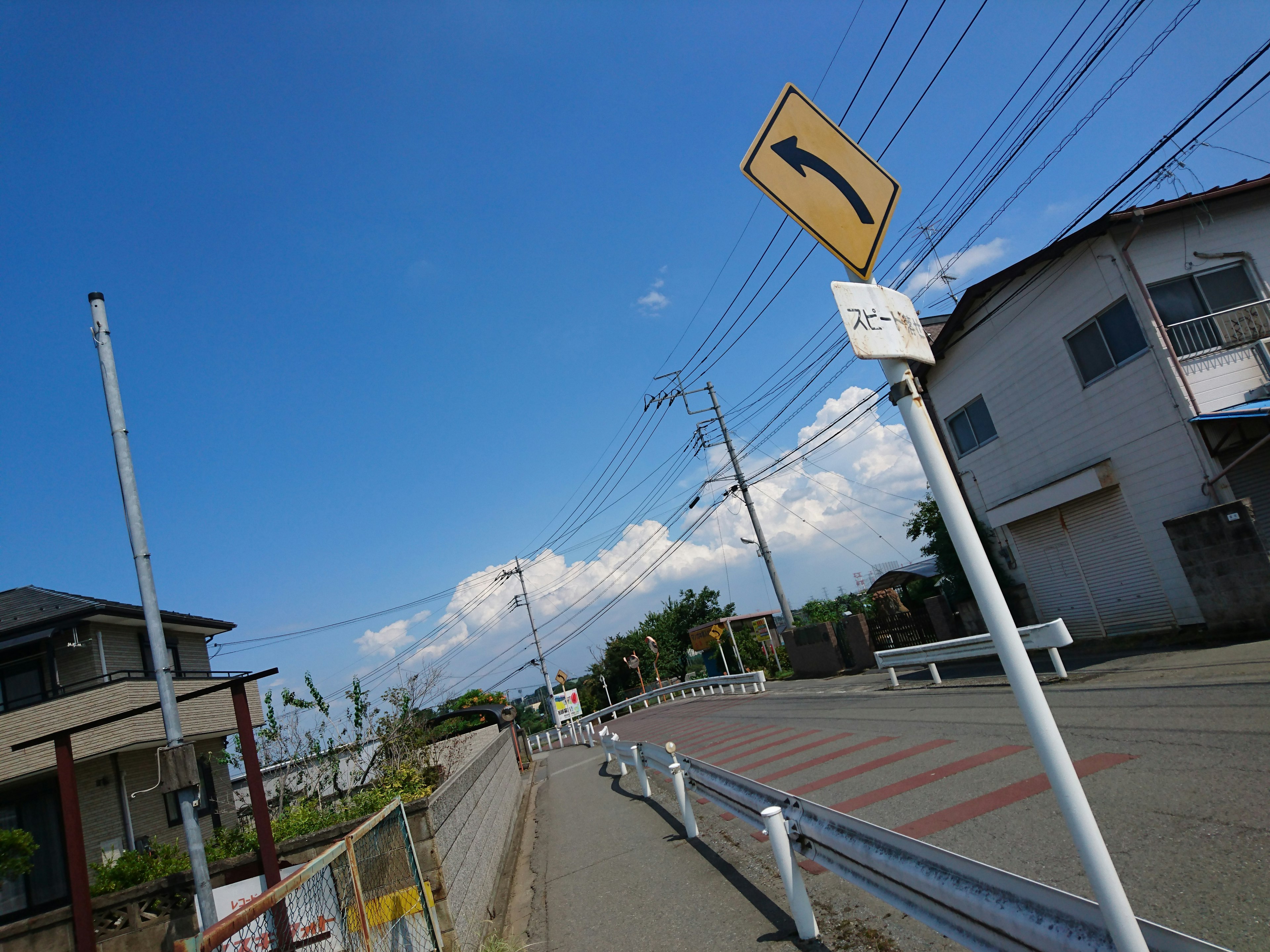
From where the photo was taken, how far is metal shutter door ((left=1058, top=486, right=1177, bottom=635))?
13773 mm

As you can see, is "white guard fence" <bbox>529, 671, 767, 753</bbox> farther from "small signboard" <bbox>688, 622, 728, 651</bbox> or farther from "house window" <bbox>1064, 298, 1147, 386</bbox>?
"house window" <bbox>1064, 298, 1147, 386</bbox>

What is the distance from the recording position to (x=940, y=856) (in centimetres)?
313

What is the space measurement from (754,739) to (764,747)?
1.36 m

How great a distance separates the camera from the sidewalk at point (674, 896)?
450 centimetres

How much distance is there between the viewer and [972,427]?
18812 mm

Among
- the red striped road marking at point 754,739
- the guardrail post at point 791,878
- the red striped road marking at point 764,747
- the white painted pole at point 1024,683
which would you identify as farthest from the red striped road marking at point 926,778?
the red striped road marking at point 754,739

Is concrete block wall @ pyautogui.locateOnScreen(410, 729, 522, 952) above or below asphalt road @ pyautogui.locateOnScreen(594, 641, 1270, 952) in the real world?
above

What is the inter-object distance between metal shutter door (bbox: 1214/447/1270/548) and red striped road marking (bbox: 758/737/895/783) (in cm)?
832

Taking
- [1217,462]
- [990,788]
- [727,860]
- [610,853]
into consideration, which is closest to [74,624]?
[610,853]

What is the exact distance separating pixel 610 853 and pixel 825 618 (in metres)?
37.6

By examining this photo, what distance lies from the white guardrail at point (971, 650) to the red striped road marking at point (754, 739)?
320 cm

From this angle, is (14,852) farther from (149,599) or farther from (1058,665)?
(1058,665)

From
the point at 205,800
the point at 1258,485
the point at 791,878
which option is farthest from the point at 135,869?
the point at 1258,485

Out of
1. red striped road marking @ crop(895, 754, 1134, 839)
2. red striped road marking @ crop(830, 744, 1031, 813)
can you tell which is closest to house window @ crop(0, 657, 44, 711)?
red striped road marking @ crop(830, 744, 1031, 813)
